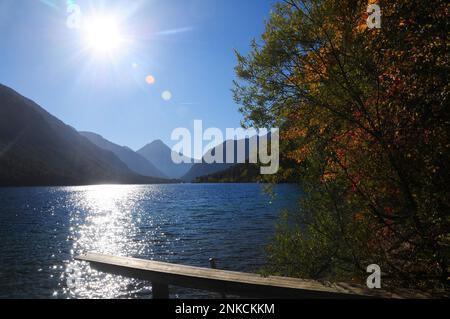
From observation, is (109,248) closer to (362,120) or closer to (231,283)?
(231,283)

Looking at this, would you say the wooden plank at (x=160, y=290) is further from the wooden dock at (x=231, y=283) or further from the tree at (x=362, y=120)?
the tree at (x=362, y=120)

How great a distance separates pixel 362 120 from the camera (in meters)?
8.81

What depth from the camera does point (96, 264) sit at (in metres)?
9.59

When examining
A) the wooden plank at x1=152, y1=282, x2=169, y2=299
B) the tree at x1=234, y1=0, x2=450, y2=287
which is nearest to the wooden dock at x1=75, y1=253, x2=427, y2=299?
the wooden plank at x1=152, y1=282, x2=169, y2=299

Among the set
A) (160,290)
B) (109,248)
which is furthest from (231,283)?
(109,248)

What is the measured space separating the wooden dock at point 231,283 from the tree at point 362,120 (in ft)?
7.90

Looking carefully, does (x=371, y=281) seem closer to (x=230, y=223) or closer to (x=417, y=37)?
(x=417, y=37)

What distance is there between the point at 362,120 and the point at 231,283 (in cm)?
519

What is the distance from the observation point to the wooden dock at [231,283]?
6898mm

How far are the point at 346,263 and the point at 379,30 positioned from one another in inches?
278

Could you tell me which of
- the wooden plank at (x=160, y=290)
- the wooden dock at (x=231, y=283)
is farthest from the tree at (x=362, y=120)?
the wooden plank at (x=160, y=290)

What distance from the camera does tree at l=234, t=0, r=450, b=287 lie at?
24.8 feet

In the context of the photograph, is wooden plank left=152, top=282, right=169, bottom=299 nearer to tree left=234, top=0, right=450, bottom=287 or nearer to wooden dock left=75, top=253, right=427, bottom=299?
wooden dock left=75, top=253, right=427, bottom=299
